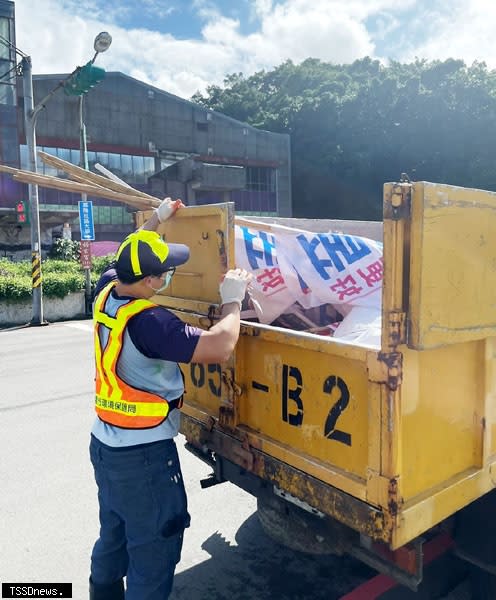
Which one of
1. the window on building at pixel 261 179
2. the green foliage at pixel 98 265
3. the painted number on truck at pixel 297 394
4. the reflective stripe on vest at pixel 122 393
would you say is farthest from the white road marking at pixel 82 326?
the window on building at pixel 261 179

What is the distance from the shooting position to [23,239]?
2688 centimetres

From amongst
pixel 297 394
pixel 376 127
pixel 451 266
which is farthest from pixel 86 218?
pixel 376 127

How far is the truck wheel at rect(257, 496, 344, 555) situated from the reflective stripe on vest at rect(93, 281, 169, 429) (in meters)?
0.70

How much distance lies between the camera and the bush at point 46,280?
13555 millimetres

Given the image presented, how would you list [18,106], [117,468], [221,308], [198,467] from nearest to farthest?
[117,468], [221,308], [198,467], [18,106]

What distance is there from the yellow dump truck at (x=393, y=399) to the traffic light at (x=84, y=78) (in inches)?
293

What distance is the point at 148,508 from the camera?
2.33 meters

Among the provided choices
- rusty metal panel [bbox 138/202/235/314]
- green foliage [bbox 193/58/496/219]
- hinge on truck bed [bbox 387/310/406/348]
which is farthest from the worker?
green foliage [bbox 193/58/496/219]

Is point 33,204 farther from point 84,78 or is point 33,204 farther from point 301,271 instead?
point 301,271

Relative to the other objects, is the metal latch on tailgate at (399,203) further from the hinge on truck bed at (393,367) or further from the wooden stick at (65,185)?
the wooden stick at (65,185)

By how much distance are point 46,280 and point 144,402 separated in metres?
12.9

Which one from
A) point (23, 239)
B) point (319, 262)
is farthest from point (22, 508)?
point (23, 239)

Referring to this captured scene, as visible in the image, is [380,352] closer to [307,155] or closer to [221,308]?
[221,308]

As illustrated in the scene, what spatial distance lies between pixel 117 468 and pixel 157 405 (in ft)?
1.08
